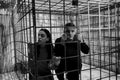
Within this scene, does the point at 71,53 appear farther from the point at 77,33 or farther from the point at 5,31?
the point at 5,31

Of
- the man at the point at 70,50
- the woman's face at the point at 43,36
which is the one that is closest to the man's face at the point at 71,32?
the man at the point at 70,50

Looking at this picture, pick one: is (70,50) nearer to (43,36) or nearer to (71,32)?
(71,32)

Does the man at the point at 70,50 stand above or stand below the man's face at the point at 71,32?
below

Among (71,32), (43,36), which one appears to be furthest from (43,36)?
(71,32)

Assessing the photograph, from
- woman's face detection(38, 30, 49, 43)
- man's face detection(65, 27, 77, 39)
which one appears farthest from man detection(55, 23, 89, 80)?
woman's face detection(38, 30, 49, 43)

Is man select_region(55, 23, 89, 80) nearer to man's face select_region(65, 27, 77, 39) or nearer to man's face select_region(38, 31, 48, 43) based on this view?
man's face select_region(65, 27, 77, 39)

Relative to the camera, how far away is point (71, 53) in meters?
1.30

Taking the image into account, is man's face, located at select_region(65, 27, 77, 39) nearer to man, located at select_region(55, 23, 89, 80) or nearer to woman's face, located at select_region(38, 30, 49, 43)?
man, located at select_region(55, 23, 89, 80)

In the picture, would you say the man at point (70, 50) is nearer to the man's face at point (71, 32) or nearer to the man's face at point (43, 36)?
the man's face at point (71, 32)

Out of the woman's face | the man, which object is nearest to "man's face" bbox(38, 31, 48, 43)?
the woman's face

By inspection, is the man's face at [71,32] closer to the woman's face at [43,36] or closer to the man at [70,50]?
the man at [70,50]

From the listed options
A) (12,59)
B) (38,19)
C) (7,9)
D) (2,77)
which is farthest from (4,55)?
(38,19)

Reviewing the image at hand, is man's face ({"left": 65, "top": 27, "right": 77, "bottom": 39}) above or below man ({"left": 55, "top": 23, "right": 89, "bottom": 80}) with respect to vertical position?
above

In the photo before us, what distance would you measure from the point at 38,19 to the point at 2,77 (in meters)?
1.46
